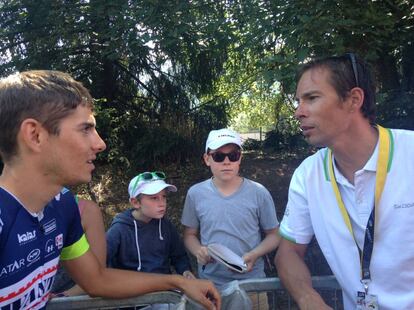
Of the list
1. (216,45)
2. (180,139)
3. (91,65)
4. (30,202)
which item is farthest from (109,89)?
(30,202)

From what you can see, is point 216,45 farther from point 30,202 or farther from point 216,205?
point 30,202

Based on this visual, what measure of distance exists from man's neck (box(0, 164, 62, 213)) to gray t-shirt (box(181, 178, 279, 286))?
1633 mm

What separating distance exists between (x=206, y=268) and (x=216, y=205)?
0.48 metres

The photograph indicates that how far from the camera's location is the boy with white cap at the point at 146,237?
3.04 meters

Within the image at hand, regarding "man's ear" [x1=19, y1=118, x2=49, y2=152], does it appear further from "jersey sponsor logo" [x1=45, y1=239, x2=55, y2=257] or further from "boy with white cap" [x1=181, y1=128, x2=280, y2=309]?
"boy with white cap" [x1=181, y1=128, x2=280, y2=309]

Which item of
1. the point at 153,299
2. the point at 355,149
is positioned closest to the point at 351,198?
the point at 355,149

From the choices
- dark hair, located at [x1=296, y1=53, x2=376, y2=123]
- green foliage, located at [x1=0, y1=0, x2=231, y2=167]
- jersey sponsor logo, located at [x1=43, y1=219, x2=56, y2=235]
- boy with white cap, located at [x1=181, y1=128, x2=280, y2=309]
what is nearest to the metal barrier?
jersey sponsor logo, located at [x1=43, y1=219, x2=56, y2=235]

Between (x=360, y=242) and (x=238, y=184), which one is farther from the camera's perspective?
(x=238, y=184)

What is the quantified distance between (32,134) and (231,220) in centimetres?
179

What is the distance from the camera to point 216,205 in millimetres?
3250

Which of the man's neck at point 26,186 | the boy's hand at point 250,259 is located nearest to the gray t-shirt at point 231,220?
the boy's hand at point 250,259

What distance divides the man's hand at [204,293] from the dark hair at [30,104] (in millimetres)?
996

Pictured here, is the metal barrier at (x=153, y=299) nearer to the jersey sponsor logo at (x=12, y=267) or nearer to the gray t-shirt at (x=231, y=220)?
the jersey sponsor logo at (x=12, y=267)

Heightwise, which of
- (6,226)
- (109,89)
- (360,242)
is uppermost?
(109,89)
